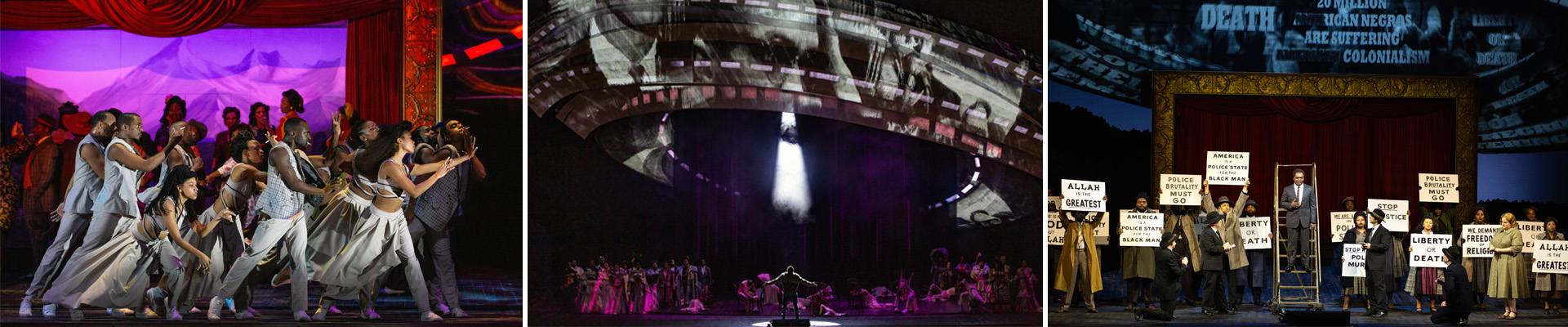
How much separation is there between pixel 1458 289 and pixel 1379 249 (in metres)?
0.65

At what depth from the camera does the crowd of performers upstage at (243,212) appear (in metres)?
9.97

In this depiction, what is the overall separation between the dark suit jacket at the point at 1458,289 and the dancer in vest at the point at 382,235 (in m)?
8.07

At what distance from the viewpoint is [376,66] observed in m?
10.1

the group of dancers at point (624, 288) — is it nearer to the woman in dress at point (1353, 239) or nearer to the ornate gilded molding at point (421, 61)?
the ornate gilded molding at point (421, 61)

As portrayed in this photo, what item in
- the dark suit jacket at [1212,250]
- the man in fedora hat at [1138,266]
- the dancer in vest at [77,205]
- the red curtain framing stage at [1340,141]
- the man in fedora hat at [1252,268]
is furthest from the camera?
the red curtain framing stage at [1340,141]

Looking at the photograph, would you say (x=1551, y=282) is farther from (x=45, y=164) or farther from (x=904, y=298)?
(x=45, y=164)

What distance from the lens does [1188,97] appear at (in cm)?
1120

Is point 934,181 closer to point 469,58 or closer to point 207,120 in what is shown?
point 469,58

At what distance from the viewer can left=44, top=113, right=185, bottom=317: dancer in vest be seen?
1008 centimetres

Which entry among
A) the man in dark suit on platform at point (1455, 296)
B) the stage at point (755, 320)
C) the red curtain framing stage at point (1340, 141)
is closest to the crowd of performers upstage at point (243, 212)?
the stage at point (755, 320)

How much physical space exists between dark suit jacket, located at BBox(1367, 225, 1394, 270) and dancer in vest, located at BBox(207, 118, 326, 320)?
8478 millimetres

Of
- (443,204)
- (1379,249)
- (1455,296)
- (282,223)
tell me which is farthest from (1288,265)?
(282,223)

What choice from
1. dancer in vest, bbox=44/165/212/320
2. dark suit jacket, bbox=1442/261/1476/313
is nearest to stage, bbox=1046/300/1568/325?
dark suit jacket, bbox=1442/261/1476/313

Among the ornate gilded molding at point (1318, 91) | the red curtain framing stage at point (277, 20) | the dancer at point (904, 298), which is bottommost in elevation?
the dancer at point (904, 298)
